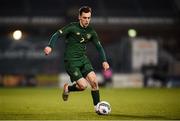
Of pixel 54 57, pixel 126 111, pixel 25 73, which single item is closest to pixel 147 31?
pixel 54 57

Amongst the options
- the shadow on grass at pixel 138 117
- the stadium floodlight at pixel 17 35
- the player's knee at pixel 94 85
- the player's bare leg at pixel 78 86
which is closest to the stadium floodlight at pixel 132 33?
the stadium floodlight at pixel 17 35

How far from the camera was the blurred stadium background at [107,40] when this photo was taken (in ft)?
96.5

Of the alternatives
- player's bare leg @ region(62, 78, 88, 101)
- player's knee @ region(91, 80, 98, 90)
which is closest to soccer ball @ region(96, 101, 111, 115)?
player's knee @ region(91, 80, 98, 90)

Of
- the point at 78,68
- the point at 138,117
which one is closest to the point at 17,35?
the point at 78,68

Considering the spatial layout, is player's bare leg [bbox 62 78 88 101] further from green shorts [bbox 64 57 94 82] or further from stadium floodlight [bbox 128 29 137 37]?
stadium floodlight [bbox 128 29 137 37]

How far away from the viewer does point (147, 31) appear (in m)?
36.1

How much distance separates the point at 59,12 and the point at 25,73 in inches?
273

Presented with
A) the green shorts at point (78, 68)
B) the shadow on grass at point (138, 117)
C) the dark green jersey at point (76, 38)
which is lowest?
the shadow on grass at point (138, 117)

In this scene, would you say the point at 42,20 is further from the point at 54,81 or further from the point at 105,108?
the point at 105,108

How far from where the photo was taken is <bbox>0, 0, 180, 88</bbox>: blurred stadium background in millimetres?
Answer: 29422

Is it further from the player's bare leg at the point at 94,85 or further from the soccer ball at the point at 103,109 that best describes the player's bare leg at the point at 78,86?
the soccer ball at the point at 103,109

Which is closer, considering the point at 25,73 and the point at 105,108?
the point at 105,108

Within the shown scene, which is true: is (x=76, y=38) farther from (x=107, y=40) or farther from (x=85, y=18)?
(x=107, y=40)

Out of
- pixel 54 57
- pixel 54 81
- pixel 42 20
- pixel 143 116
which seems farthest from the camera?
pixel 42 20
